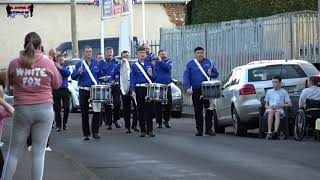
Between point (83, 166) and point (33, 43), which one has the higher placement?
point (33, 43)

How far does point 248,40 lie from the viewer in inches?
1001

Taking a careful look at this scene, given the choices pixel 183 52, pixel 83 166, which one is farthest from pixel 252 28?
pixel 83 166

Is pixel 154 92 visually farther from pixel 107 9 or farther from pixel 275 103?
pixel 107 9

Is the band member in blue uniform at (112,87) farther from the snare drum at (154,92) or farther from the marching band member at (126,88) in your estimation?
the snare drum at (154,92)

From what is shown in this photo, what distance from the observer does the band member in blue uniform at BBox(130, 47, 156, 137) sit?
1628 cm

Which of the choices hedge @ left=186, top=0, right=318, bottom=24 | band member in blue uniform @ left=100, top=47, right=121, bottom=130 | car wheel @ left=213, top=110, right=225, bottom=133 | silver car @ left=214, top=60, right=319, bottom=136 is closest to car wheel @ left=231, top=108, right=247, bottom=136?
silver car @ left=214, top=60, right=319, bottom=136

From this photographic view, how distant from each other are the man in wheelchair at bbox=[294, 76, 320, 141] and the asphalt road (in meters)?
0.28

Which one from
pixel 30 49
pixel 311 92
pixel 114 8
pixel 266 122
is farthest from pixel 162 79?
pixel 114 8

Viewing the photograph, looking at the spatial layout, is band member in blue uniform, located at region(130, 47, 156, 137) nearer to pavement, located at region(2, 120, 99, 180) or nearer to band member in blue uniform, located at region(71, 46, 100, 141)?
band member in blue uniform, located at region(71, 46, 100, 141)

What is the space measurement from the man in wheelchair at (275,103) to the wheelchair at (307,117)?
0.49 m

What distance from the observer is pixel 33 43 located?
331 inches

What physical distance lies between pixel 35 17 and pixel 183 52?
1833cm

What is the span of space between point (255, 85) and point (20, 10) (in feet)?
101

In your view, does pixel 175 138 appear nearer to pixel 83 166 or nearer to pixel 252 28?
pixel 83 166
